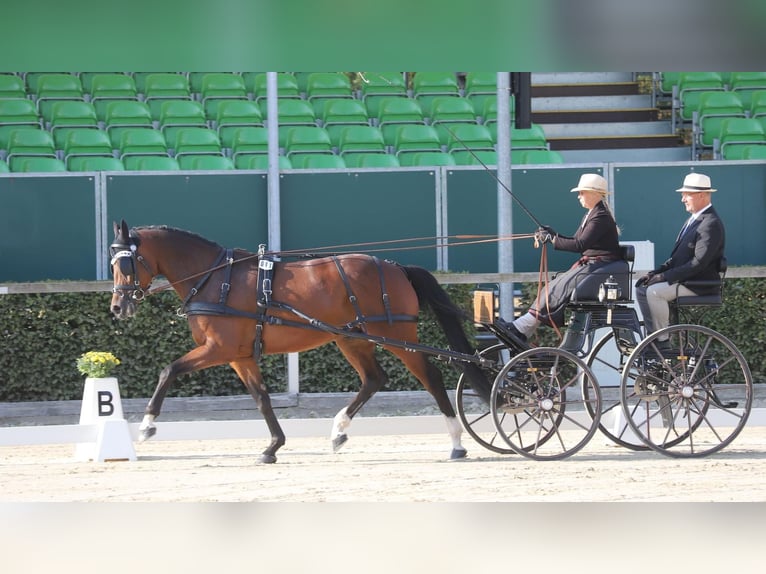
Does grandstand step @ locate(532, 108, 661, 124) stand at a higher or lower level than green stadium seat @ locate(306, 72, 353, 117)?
lower

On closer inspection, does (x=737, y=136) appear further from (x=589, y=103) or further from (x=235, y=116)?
(x=235, y=116)

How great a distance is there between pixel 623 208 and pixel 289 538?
10662 millimetres

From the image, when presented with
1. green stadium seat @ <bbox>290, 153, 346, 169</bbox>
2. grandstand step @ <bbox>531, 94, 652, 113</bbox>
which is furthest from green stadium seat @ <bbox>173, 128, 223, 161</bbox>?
grandstand step @ <bbox>531, 94, 652, 113</bbox>

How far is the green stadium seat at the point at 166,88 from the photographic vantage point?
52.5 ft

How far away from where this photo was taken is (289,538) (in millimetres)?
1490

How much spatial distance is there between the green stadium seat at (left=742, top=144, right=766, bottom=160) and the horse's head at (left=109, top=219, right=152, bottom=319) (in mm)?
8962

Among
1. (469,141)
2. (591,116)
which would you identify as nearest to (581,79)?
(591,116)

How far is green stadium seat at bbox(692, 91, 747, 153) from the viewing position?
15.2 m

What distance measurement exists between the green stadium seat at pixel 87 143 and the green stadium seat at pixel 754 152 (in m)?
7.65

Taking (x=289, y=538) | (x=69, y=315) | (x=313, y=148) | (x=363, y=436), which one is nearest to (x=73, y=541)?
(x=289, y=538)

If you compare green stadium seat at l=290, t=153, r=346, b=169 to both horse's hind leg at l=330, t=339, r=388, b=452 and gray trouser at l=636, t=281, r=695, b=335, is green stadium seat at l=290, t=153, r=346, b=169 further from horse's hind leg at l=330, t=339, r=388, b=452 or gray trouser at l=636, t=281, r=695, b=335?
gray trouser at l=636, t=281, r=695, b=335

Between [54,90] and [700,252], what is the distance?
11.1m

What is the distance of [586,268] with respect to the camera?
281 inches

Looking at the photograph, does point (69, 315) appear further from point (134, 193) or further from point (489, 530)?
point (489, 530)
